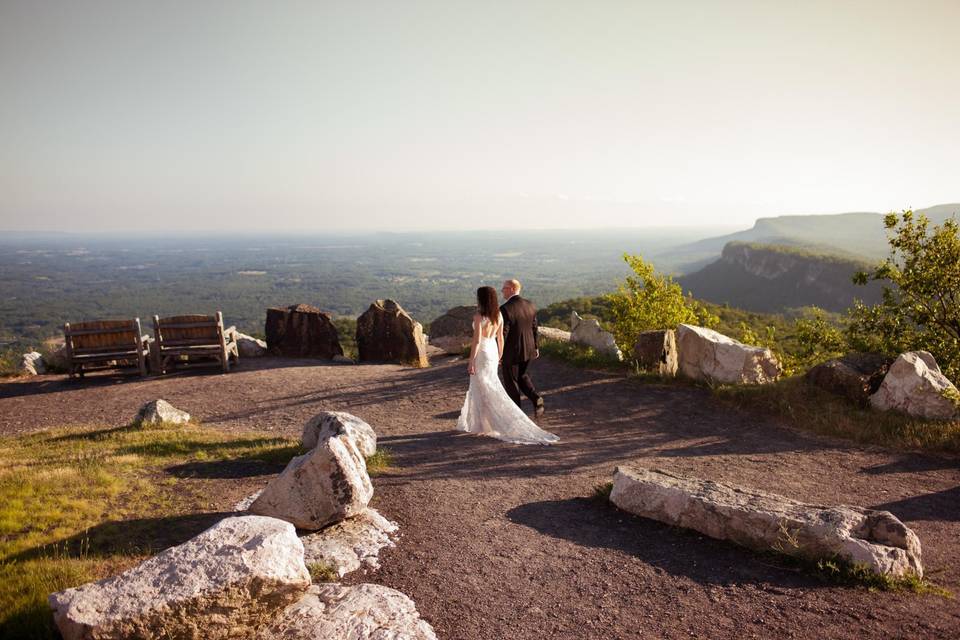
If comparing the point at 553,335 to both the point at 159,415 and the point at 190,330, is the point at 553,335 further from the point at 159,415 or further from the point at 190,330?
the point at 159,415

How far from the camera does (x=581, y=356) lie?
16188 millimetres

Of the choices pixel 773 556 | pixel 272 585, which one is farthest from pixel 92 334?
pixel 773 556

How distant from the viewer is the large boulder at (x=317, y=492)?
20.2 feet

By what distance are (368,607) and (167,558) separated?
5.48 feet

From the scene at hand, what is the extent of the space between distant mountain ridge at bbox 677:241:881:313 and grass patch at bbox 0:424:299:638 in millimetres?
106389

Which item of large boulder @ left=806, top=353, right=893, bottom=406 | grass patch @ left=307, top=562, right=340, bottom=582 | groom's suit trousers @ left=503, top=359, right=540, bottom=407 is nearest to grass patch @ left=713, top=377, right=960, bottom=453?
large boulder @ left=806, top=353, right=893, bottom=406

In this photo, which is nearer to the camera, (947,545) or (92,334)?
(947,545)

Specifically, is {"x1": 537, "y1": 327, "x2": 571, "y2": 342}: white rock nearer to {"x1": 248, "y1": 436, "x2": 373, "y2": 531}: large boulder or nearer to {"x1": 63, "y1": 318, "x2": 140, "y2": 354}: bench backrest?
{"x1": 63, "y1": 318, "x2": 140, "y2": 354}: bench backrest

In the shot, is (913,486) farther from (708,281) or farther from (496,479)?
(708,281)

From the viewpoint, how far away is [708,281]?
140625 mm

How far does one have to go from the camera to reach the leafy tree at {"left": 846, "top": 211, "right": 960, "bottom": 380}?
1217cm

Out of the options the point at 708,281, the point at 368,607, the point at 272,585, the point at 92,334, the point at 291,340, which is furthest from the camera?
the point at 708,281

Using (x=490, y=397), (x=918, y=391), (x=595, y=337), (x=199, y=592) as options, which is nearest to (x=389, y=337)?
(x=595, y=337)

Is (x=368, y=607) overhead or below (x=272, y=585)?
below
